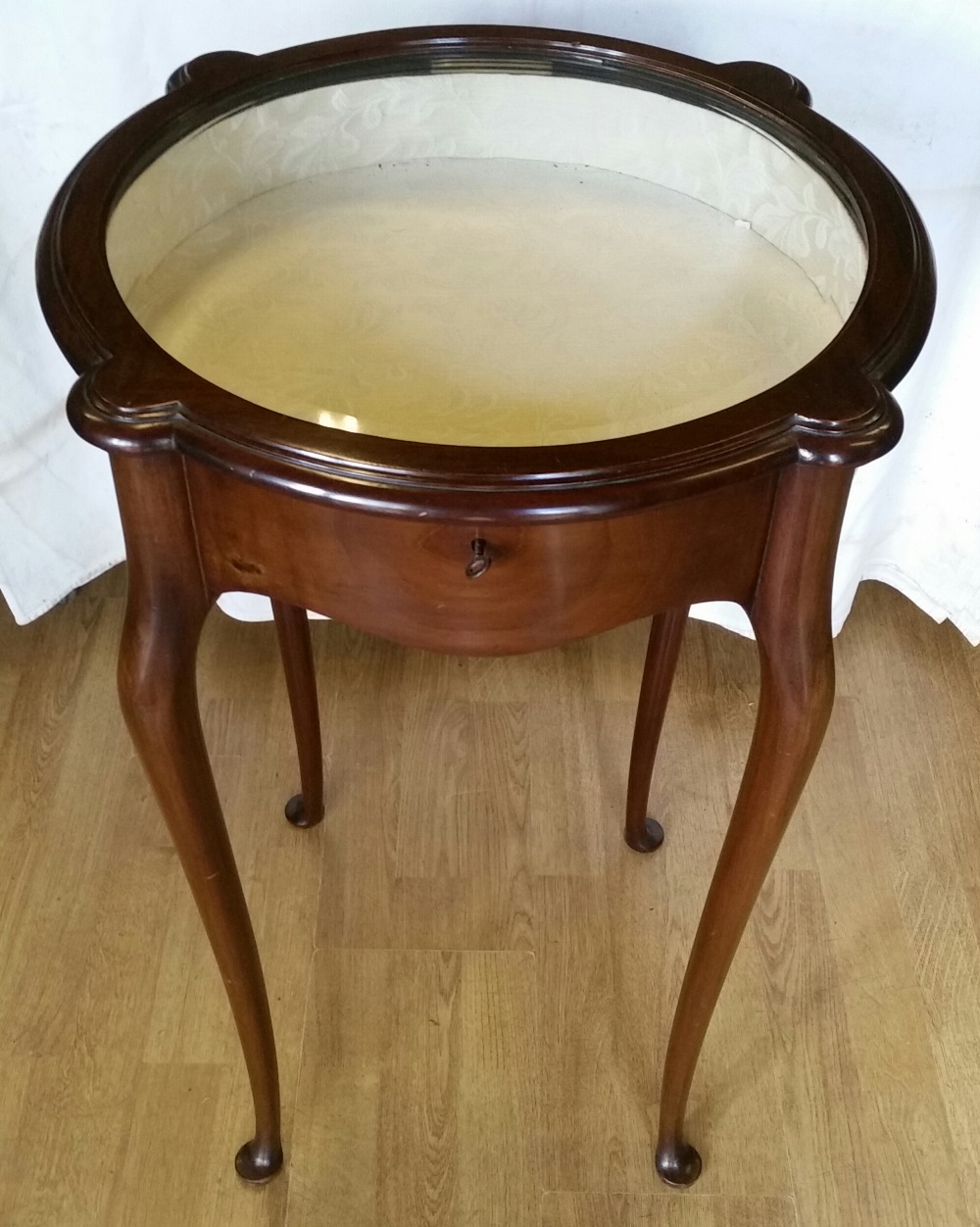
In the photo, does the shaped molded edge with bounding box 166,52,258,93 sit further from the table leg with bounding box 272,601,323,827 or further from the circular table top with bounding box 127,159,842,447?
the table leg with bounding box 272,601,323,827

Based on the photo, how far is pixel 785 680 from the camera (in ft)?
1.88

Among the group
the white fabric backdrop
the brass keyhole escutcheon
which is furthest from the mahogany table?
the white fabric backdrop

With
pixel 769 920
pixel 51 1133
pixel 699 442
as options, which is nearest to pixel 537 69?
pixel 699 442

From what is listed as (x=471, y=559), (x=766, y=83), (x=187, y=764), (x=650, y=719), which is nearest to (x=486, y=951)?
(x=650, y=719)

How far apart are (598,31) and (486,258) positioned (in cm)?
34

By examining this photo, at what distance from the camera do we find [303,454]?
0.49 metres

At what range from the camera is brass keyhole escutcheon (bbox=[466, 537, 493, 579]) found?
503mm

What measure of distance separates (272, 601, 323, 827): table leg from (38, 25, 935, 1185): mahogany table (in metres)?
0.27

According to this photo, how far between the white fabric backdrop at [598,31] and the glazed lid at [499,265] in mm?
181

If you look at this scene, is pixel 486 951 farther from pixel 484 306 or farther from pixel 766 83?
pixel 766 83

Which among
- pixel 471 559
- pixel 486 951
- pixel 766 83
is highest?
pixel 766 83

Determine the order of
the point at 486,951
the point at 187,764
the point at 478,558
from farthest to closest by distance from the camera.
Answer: the point at 486,951 → the point at 187,764 → the point at 478,558

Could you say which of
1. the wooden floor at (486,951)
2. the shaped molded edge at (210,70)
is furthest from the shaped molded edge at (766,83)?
the wooden floor at (486,951)

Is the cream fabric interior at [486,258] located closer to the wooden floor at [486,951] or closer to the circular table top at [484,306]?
the circular table top at [484,306]
